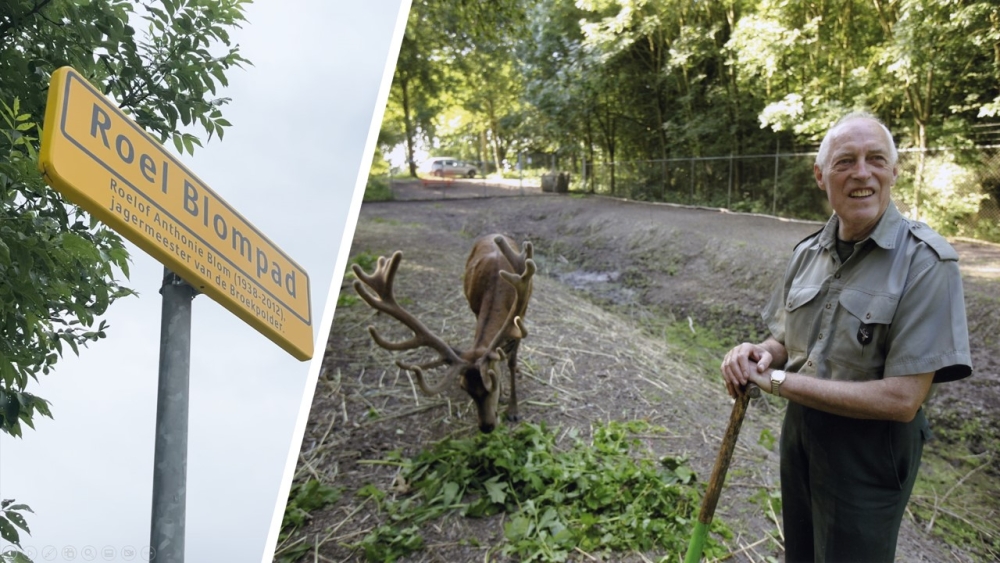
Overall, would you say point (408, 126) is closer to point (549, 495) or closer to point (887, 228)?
point (549, 495)

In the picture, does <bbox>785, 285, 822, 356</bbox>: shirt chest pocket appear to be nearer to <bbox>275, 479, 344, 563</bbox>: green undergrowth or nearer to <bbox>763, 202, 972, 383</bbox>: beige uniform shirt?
<bbox>763, 202, 972, 383</bbox>: beige uniform shirt

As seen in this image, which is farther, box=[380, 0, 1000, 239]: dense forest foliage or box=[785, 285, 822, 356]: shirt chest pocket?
box=[380, 0, 1000, 239]: dense forest foliage

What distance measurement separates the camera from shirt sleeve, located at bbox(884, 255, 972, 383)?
1.04m

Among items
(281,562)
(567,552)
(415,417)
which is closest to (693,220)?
(415,417)

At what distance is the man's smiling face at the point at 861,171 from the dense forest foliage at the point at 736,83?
3433 mm

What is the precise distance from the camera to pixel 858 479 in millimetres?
1202

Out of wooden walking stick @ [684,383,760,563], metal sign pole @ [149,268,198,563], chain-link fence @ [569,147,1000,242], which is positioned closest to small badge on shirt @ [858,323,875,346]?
wooden walking stick @ [684,383,760,563]

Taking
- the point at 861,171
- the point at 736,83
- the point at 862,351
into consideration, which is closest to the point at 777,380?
the point at 862,351

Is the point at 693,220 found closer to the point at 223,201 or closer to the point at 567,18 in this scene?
the point at 567,18

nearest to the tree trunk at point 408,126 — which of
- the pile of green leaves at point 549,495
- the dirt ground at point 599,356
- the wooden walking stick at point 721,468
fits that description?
the dirt ground at point 599,356

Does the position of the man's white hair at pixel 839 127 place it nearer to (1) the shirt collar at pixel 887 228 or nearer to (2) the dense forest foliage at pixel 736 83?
(1) the shirt collar at pixel 887 228

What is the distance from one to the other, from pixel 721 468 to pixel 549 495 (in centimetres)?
123

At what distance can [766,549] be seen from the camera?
2.24 meters

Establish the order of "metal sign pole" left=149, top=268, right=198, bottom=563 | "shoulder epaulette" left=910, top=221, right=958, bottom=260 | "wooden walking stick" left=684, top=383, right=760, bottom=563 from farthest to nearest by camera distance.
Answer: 1. "wooden walking stick" left=684, top=383, right=760, bottom=563
2. "shoulder epaulette" left=910, top=221, right=958, bottom=260
3. "metal sign pole" left=149, top=268, right=198, bottom=563
